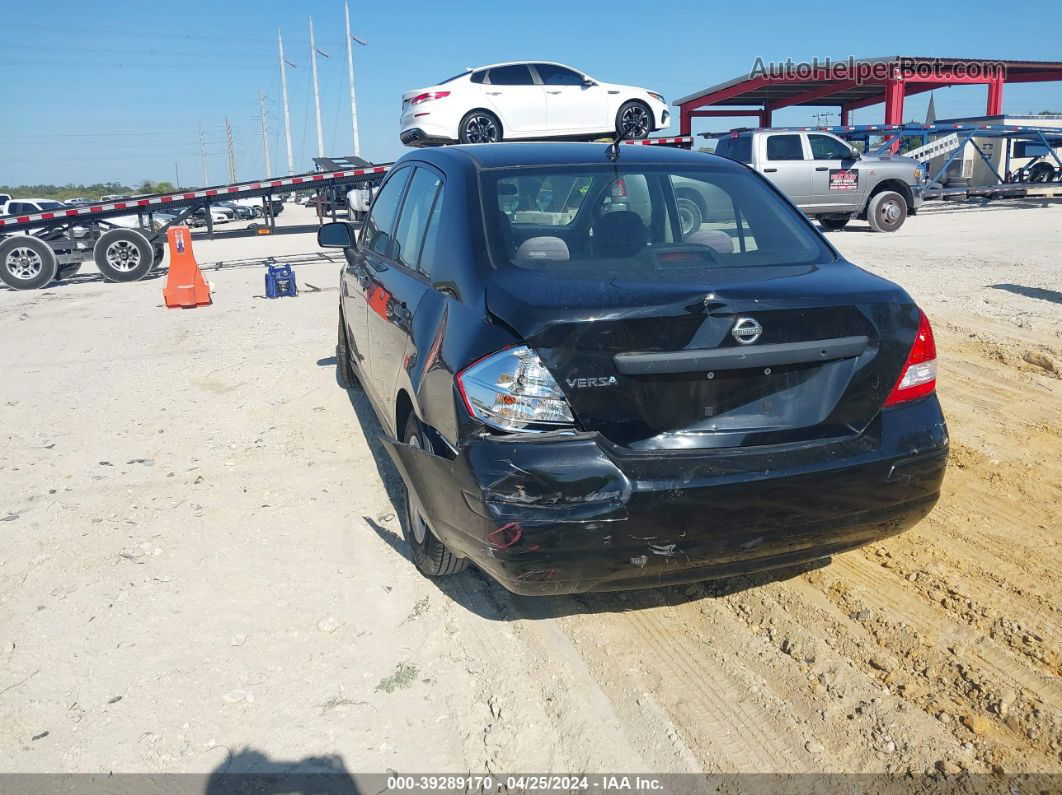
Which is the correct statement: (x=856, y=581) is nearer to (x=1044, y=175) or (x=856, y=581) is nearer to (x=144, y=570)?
(x=144, y=570)

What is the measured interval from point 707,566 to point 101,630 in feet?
7.66

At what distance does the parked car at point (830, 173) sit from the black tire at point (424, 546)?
15013 mm

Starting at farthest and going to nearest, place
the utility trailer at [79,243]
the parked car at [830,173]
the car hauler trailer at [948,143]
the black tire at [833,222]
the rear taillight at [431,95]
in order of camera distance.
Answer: the car hauler trailer at [948,143], the black tire at [833,222], the parked car at [830,173], the utility trailer at [79,243], the rear taillight at [431,95]

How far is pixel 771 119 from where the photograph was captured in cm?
3747

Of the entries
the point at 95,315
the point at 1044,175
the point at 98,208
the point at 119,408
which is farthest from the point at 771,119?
the point at 119,408

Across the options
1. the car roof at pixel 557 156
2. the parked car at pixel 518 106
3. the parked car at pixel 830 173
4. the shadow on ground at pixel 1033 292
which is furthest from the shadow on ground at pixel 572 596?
the parked car at pixel 830 173

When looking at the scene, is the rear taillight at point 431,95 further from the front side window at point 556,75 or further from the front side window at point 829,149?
the front side window at point 829,149

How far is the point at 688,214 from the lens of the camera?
360 centimetres

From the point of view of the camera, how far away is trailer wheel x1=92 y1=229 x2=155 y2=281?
15117 millimetres

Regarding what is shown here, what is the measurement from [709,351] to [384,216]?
275 centimetres

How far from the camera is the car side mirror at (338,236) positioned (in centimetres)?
546

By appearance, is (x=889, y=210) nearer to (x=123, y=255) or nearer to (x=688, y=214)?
(x=123, y=255)

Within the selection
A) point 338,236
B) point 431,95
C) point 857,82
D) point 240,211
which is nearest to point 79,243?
point 431,95

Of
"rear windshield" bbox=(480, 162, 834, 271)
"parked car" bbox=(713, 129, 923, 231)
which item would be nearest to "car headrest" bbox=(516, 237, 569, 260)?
"rear windshield" bbox=(480, 162, 834, 271)
